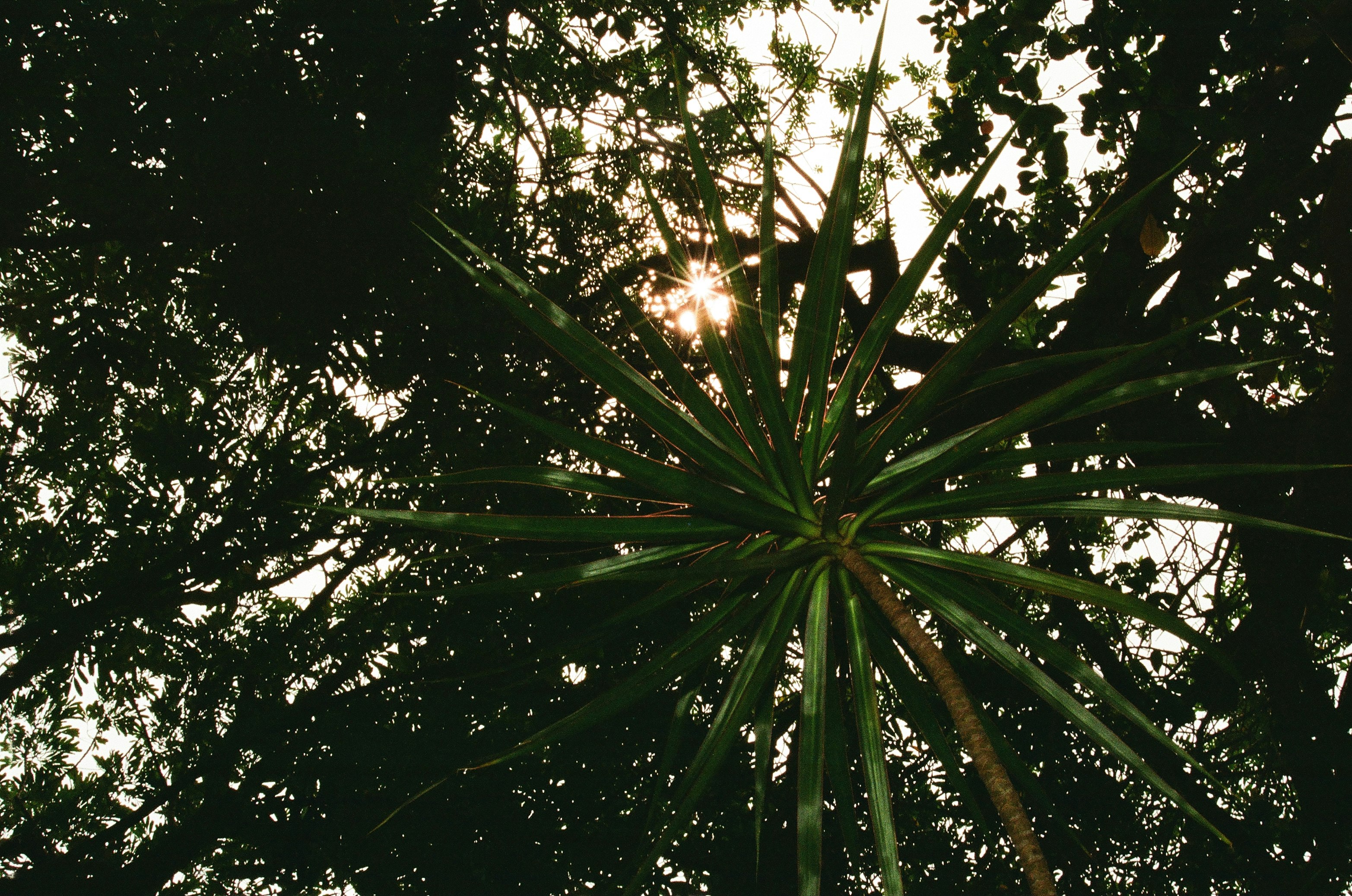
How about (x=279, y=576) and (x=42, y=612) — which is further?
(x=279, y=576)

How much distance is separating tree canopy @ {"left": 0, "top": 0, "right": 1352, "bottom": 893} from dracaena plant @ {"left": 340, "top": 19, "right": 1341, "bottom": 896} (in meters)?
0.72

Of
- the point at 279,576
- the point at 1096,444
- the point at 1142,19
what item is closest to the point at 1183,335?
the point at 1096,444

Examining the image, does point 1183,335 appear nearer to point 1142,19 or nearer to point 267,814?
point 1142,19

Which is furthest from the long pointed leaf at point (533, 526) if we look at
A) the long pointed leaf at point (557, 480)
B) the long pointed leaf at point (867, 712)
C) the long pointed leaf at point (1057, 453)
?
the long pointed leaf at point (1057, 453)

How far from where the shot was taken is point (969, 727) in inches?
55.9

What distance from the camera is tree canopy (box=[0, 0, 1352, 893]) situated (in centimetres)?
275

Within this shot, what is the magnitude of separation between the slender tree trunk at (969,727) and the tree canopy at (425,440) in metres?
1.26

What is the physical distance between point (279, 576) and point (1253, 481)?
14.1 feet

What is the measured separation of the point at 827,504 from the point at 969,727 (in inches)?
20.6

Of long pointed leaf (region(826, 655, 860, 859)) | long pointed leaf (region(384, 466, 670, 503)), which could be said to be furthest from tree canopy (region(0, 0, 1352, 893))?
long pointed leaf (region(826, 655, 860, 859))

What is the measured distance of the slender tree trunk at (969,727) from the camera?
49.0 inches

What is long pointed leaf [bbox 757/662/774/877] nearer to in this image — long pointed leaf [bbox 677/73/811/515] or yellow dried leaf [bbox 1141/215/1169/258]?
long pointed leaf [bbox 677/73/811/515]

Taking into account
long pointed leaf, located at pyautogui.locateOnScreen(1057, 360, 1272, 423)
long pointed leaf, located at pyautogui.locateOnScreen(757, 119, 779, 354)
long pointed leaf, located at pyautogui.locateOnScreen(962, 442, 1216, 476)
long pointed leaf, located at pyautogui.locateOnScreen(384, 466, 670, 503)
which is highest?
long pointed leaf, located at pyautogui.locateOnScreen(757, 119, 779, 354)

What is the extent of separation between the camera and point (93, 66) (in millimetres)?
3035
